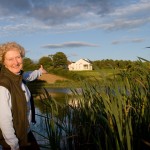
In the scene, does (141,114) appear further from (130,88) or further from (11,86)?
(11,86)

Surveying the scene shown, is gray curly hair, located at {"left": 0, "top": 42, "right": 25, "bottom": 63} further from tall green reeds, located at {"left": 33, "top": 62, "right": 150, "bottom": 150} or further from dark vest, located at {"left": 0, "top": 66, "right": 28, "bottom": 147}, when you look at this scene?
tall green reeds, located at {"left": 33, "top": 62, "right": 150, "bottom": 150}

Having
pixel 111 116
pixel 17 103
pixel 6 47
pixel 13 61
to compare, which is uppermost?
pixel 6 47

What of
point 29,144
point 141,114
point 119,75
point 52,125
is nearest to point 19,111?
point 29,144

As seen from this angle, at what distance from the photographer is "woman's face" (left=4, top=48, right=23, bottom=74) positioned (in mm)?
3268

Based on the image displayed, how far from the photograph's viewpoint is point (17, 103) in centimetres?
313

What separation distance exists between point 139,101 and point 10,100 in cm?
136

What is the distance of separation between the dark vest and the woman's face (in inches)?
1.9

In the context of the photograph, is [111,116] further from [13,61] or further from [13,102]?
[13,61]

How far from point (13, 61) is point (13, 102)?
0.40 metres

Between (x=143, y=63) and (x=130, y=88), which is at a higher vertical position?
(x=143, y=63)

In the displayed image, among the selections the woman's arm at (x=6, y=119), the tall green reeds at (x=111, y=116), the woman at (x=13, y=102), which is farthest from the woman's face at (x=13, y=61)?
the tall green reeds at (x=111, y=116)

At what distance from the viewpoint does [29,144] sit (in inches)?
133

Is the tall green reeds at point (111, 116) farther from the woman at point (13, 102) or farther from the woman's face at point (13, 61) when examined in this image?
the woman's face at point (13, 61)

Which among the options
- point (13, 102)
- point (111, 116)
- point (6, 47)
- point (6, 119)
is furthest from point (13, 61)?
point (111, 116)
